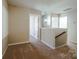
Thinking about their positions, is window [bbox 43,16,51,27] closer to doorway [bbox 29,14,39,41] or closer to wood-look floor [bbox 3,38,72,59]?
doorway [bbox 29,14,39,41]

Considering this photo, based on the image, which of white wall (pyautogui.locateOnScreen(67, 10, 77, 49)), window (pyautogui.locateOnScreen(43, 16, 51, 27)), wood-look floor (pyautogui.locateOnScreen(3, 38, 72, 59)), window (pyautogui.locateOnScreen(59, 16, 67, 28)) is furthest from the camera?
window (pyautogui.locateOnScreen(43, 16, 51, 27))

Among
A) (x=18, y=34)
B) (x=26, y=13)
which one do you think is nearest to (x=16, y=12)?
(x=26, y=13)

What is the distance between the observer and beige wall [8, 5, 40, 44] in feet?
16.5

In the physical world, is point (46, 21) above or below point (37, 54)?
above

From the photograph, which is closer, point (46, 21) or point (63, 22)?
point (63, 22)

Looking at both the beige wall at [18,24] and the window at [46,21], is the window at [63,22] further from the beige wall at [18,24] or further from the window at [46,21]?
the beige wall at [18,24]

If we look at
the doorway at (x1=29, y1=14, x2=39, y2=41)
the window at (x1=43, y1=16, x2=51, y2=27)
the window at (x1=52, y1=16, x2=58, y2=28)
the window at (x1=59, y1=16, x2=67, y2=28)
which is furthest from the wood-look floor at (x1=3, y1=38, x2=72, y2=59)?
the window at (x1=52, y1=16, x2=58, y2=28)

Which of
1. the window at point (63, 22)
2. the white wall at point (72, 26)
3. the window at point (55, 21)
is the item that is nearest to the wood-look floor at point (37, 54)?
the white wall at point (72, 26)

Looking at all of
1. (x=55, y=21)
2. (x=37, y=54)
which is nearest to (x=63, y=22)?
(x=55, y=21)

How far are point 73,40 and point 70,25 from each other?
1.19 meters

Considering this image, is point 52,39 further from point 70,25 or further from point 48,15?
point 48,15

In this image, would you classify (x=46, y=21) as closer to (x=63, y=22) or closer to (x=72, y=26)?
(x=63, y=22)

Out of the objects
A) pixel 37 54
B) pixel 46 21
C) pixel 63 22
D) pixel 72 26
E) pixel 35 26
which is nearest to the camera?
pixel 37 54

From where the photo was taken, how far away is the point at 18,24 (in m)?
5.29
